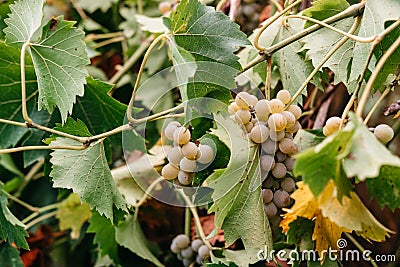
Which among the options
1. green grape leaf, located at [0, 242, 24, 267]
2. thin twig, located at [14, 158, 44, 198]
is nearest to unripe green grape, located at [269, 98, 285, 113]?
green grape leaf, located at [0, 242, 24, 267]

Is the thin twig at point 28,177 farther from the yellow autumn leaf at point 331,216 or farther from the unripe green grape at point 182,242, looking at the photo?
the yellow autumn leaf at point 331,216

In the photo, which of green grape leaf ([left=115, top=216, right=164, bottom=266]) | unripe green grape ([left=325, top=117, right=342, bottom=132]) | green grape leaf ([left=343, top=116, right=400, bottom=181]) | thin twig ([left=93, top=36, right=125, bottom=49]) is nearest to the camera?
green grape leaf ([left=343, top=116, right=400, bottom=181])

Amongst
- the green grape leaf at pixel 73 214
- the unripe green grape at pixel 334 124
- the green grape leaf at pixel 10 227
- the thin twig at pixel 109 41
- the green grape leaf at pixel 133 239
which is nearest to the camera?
the unripe green grape at pixel 334 124

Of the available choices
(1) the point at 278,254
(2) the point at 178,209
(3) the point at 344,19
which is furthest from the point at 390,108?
(2) the point at 178,209

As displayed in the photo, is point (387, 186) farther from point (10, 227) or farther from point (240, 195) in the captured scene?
point (10, 227)

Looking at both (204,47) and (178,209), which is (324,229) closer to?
(204,47)

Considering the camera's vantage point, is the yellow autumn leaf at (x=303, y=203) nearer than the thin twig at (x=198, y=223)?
Yes

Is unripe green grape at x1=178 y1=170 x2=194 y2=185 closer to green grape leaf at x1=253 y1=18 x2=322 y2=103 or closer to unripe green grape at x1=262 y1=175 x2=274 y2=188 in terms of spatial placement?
unripe green grape at x1=262 y1=175 x2=274 y2=188

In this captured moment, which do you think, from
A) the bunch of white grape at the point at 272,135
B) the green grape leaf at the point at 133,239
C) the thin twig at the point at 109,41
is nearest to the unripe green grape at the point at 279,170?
the bunch of white grape at the point at 272,135
